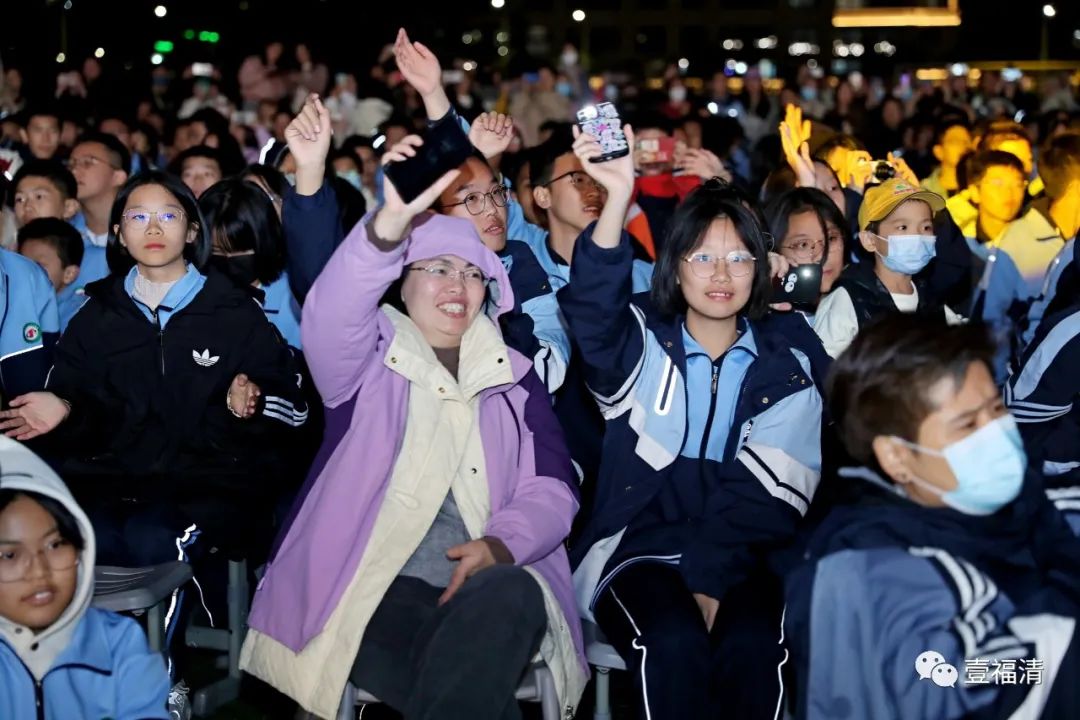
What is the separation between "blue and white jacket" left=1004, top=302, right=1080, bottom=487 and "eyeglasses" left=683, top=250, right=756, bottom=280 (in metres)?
1.08

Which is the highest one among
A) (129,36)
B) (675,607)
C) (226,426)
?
(129,36)

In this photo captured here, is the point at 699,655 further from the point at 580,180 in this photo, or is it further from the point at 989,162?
the point at 989,162

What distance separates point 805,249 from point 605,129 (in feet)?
6.26

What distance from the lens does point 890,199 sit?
5859 mm

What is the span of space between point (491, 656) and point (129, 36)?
21.3 m

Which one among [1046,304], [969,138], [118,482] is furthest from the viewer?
[969,138]

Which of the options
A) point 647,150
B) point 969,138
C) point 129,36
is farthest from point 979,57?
point 647,150

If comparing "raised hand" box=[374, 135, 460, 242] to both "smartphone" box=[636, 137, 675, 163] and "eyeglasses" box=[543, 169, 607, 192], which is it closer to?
"eyeglasses" box=[543, 169, 607, 192]

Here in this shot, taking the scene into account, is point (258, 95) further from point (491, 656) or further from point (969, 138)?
point (491, 656)

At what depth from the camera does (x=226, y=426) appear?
492cm

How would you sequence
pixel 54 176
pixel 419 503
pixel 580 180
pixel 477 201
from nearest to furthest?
1. pixel 419 503
2. pixel 477 201
3. pixel 580 180
4. pixel 54 176

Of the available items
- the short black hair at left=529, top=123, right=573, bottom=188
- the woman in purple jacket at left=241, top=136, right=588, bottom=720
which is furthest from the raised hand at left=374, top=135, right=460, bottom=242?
the short black hair at left=529, top=123, right=573, bottom=188

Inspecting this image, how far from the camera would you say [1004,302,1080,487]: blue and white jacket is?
482 cm

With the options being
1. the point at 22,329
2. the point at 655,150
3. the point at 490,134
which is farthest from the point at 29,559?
the point at 655,150
